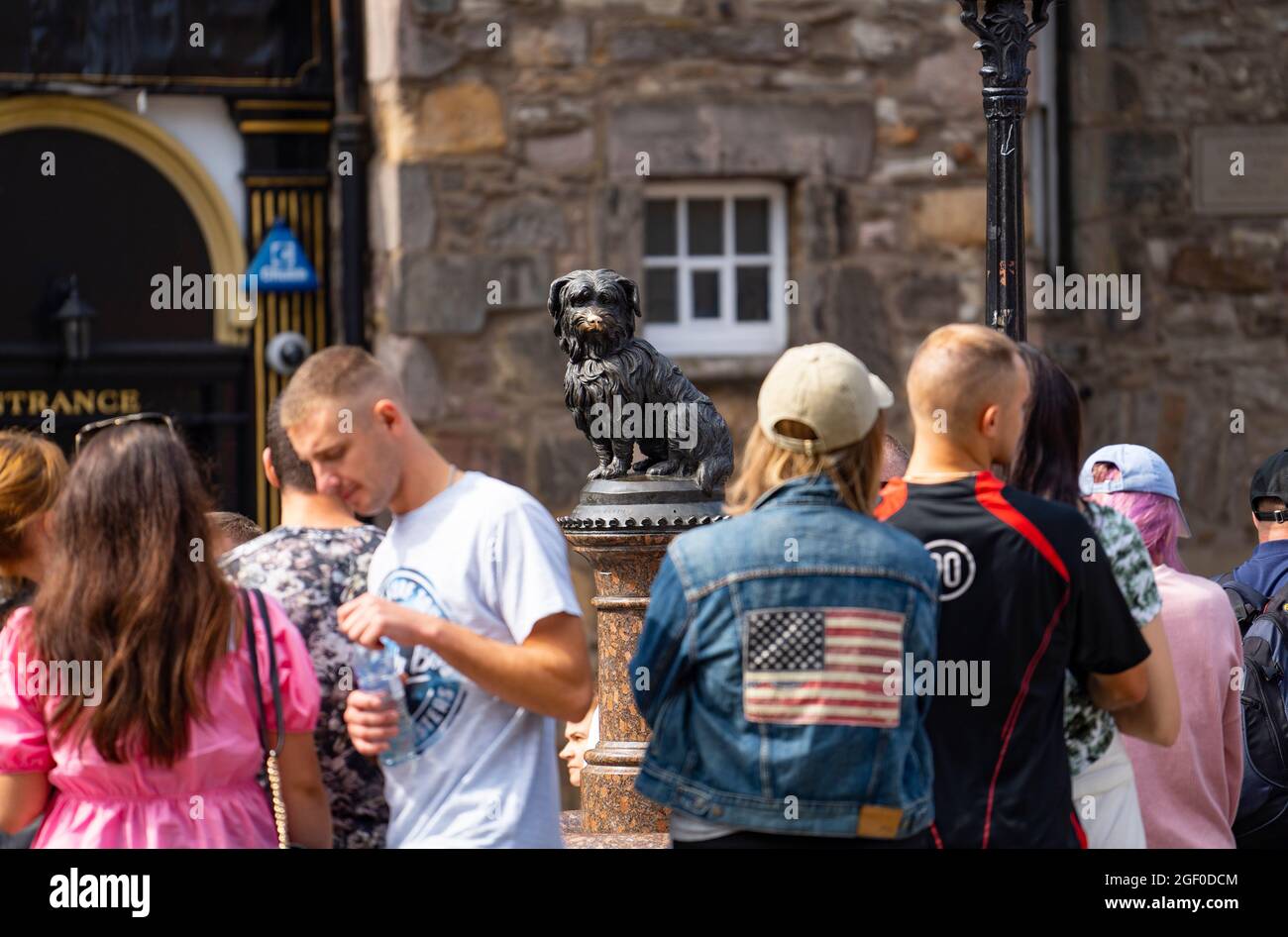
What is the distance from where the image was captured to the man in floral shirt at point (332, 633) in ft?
12.1

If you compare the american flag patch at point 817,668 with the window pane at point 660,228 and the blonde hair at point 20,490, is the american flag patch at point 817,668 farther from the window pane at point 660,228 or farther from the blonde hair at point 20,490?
the window pane at point 660,228

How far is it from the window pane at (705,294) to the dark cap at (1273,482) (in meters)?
4.65

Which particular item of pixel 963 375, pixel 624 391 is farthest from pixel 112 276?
pixel 963 375

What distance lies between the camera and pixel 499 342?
9258 mm

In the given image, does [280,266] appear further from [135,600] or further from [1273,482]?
[135,600]

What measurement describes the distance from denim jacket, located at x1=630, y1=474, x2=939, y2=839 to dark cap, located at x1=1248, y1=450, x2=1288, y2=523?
7.59ft

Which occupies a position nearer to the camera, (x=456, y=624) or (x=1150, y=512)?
(x=456, y=624)

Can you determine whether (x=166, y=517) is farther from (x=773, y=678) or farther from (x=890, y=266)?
(x=890, y=266)

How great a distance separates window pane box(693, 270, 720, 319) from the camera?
977 cm

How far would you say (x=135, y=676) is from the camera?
3.21 meters

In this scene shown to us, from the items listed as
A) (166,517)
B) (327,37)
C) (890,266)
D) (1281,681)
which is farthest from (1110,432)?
(166,517)

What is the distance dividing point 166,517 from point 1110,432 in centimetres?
790

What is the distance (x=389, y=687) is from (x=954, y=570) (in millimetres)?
951

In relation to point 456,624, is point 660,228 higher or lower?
higher
